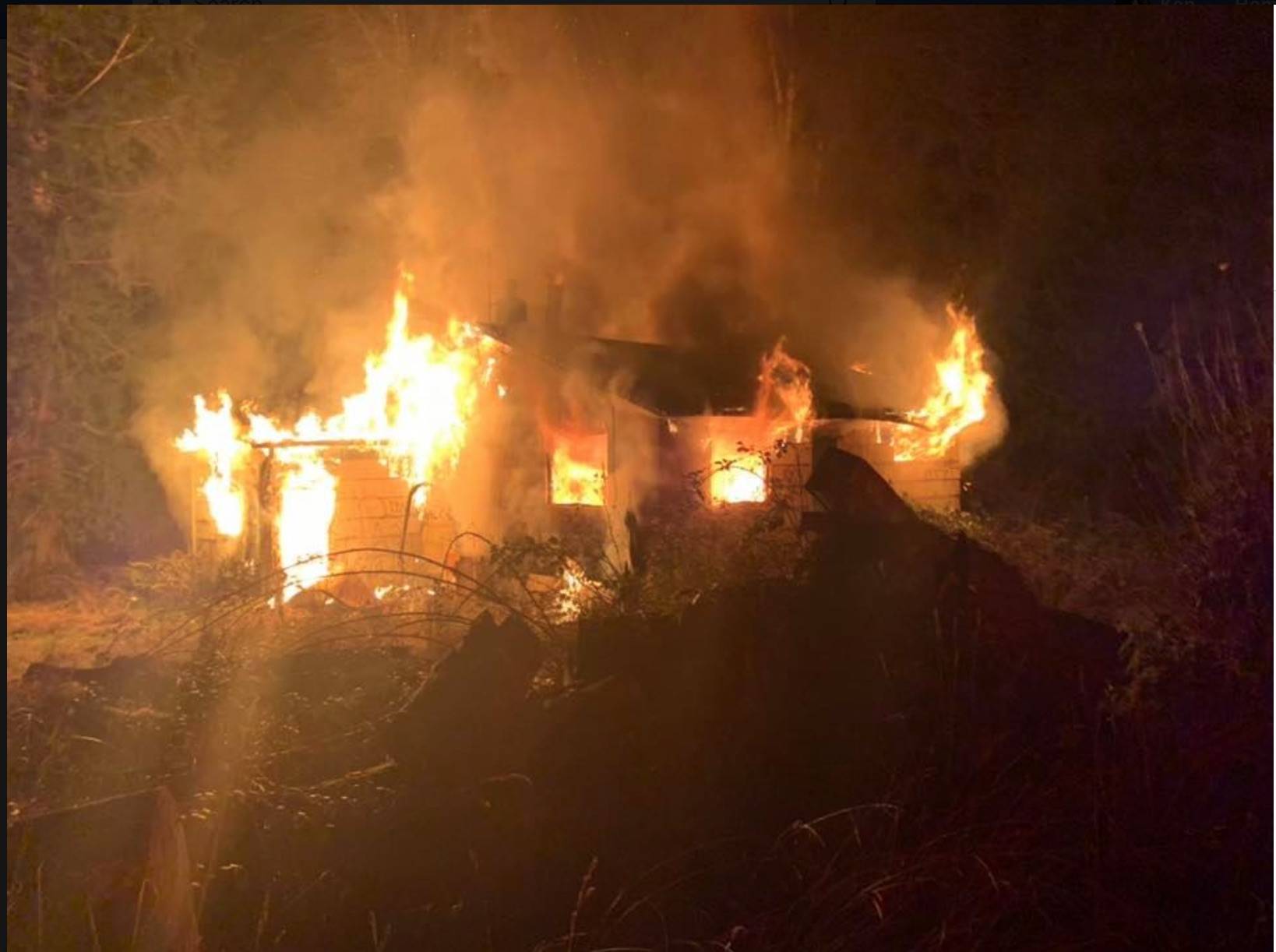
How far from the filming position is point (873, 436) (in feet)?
40.8

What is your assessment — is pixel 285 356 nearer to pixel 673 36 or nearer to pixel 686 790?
pixel 673 36

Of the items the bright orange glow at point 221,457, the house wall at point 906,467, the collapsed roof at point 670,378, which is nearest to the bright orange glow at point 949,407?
the house wall at point 906,467

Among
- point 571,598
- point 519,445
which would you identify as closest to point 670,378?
point 519,445

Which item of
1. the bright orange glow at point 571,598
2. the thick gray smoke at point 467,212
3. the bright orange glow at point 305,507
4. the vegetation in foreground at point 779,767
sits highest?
the thick gray smoke at point 467,212

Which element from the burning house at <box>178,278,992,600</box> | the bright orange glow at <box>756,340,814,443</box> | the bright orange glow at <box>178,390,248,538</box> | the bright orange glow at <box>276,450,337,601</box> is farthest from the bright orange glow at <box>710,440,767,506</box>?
the bright orange glow at <box>178,390,248,538</box>

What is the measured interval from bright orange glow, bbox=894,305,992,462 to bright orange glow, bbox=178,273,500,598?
221 inches

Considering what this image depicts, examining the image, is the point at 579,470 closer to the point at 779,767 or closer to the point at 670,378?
the point at 670,378

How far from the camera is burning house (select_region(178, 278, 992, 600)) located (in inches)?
428

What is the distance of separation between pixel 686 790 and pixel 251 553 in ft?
26.9

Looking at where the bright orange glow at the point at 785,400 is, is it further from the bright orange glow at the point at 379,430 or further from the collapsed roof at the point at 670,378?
the bright orange glow at the point at 379,430

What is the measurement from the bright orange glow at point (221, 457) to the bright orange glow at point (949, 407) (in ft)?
27.5

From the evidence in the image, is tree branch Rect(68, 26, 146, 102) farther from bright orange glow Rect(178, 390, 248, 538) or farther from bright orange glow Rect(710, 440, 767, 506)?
bright orange glow Rect(710, 440, 767, 506)

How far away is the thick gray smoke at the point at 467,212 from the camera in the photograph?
54.2ft

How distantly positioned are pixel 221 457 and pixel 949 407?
9.43 m
